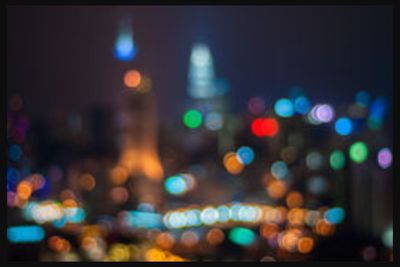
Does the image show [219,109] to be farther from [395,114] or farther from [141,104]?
[395,114]

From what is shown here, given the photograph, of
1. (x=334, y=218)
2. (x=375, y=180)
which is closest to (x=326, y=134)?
(x=334, y=218)

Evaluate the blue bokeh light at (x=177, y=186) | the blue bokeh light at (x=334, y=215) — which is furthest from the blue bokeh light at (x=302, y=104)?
the blue bokeh light at (x=177, y=186)

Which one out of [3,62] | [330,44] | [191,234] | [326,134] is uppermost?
[330,44]

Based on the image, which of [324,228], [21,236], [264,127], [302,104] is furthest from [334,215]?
[21,236]

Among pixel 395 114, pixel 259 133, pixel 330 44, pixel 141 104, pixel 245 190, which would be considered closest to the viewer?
pixel 395 114

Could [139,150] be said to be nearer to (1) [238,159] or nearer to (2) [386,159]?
(1) [238,159]

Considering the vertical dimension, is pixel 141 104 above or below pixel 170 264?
above

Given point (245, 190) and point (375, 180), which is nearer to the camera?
point (375, 180)

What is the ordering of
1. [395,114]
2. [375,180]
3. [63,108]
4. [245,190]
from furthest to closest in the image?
[245,190]
[63,108]
[375,180]
[395,114]

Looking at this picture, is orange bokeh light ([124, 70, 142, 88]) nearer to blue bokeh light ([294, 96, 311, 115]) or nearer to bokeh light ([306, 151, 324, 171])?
blue bokeh light ([294, 96, 311, 115])
